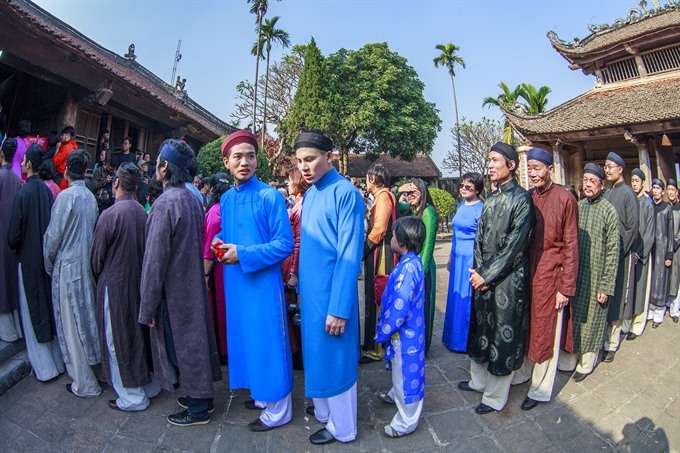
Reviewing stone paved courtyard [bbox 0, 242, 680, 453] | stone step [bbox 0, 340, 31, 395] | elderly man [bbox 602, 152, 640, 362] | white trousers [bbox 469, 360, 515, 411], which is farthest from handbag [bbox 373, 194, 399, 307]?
stone step [bbox 0, 340, 31, 395]

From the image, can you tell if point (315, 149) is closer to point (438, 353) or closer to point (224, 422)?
point (224, 422)

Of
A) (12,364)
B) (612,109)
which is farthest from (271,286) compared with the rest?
(612,109)

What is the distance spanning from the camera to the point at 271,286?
8.53 feet

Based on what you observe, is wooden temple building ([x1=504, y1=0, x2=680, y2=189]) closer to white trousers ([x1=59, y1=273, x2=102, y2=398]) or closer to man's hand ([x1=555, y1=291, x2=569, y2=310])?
man's hand ([x1=555, y1=291, x2=569, y2=310])

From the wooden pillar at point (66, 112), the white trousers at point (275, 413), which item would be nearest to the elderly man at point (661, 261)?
the white trousers at point (275, 413)

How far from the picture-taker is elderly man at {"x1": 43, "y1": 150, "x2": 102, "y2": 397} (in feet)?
9.67

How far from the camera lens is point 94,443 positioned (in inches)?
99.1

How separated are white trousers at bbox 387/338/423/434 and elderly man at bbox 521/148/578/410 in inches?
37.0

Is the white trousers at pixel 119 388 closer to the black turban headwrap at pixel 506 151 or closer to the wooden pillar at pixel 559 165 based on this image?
the black turban headwrap at pixel 506 151

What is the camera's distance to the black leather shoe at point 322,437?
2.46m

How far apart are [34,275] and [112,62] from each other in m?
12.3

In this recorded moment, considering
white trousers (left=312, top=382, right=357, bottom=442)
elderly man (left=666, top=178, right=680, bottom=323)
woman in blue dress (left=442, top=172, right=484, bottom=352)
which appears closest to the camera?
white trousers (left=312, top=382, right=357, bottom=442)

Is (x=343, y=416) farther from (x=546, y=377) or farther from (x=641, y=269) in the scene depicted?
(x=641, y=269)

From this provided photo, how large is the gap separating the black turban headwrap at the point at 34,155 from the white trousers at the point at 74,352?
1077mm
